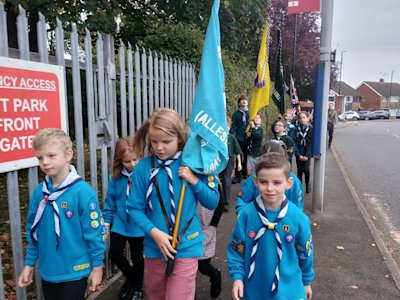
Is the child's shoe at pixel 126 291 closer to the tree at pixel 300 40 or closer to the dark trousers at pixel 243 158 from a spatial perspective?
the dark trousers at pixel 243 158

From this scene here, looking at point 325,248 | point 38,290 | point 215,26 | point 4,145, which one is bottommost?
point 325,248

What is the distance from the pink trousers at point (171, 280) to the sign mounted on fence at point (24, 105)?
1.17 metres

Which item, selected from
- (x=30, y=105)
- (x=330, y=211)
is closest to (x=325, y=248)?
(x=330, y=211)

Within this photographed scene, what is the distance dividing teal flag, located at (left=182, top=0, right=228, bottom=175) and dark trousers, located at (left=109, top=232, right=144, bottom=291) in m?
1.33

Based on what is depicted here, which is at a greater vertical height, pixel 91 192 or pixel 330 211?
pixel 91 192

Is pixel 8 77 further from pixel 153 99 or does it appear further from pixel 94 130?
pixel 153 99

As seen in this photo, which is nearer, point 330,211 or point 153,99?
point 153,99

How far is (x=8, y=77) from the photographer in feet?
8.07

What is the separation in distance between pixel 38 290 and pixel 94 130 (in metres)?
1.44

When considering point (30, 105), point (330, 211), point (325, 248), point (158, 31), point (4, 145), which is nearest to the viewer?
point (4, 145)

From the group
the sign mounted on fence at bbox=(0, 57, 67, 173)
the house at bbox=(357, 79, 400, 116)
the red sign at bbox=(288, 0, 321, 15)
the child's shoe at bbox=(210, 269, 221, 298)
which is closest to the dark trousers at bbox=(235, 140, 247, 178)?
the red sign at bbox=(288, 0, 321, 15)

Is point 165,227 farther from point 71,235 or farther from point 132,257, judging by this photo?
point 132,257

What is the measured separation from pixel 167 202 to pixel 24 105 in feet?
4.03

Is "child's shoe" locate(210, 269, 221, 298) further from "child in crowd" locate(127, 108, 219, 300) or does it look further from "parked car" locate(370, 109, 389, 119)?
"parked car" locate(370, 109, 389, 119)
